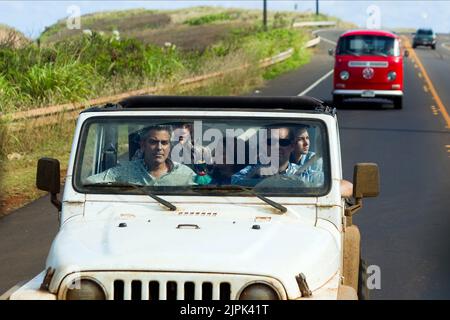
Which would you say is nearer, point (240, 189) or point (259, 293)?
point (259, 293)

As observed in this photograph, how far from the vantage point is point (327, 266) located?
19.1 feet

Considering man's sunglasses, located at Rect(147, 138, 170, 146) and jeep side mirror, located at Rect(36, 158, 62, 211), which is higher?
man's sunglasses, located at Rect(147, 138, 170, 146)

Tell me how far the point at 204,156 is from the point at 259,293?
1609mm

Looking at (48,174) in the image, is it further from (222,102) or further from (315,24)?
(315,24)

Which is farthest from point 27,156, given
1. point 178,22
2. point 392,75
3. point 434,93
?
point 178,22

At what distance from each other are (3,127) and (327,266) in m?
12.4

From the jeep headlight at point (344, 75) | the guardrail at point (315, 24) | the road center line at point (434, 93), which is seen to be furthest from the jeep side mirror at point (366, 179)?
the guardrail at point (315, 24)

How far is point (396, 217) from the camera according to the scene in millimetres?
12805

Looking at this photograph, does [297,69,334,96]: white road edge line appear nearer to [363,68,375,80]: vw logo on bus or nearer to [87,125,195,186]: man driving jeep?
[363,68,375,80]: vw logo on bus

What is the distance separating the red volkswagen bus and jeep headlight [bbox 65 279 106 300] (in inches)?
966

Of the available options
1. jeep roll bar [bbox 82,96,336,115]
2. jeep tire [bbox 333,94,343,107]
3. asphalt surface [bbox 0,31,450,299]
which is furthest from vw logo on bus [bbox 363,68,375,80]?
jeep roll bar [bbox 82,96,336,115]

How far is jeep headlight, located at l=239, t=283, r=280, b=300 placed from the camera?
5.38 m

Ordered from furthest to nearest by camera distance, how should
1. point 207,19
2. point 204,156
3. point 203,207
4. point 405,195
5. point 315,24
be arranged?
1. point 207,19
2. point 315,24
3. point 405,195
4. point 204,156
5. point 203,207
